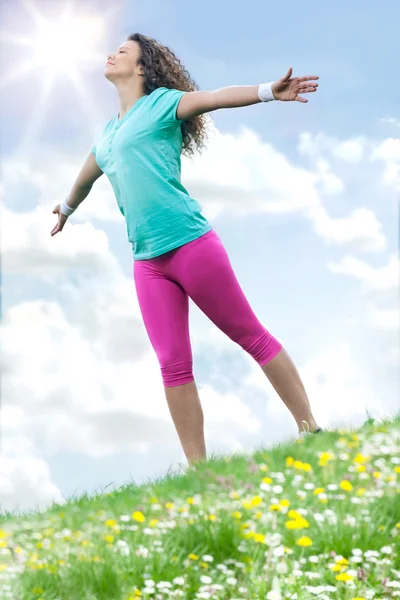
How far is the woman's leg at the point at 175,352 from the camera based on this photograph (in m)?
5.77

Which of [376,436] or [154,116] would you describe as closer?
[376,436]

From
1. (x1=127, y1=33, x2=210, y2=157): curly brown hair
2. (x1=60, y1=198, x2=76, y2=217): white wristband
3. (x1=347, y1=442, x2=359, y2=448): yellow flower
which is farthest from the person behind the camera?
(x1=60, y1=198, x2=76, y2=217): white wristband

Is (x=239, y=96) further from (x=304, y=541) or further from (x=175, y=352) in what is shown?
(x=304, y=541)

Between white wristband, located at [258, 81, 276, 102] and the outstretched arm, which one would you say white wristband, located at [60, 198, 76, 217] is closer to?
the outstretched arm

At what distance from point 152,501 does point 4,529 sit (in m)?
1.03

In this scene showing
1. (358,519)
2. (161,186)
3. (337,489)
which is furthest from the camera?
(161,186)

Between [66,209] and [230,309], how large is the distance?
2.37 metres

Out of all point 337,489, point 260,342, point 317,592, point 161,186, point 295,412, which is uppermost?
point 161,186

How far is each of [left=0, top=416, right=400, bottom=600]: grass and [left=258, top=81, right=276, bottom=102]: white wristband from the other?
7.72 feet

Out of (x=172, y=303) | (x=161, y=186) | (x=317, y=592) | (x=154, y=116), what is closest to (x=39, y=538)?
(x=317, y=592)

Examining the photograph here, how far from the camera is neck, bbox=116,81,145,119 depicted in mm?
6191

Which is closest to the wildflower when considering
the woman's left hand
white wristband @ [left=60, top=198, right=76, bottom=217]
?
the woman's left hand

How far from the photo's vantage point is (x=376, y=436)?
5.27 m

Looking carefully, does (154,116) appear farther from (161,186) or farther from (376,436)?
(376,436)
